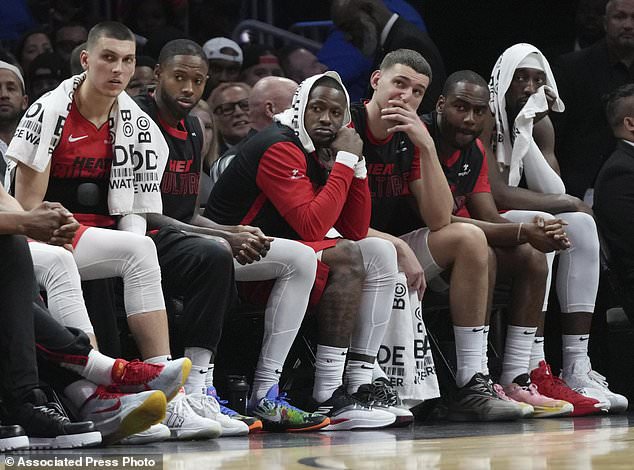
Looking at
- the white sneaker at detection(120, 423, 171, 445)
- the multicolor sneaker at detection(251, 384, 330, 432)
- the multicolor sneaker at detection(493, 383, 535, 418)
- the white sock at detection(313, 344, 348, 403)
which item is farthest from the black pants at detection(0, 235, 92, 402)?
the multicolor sneaker at detection(493, 383, 535, 418)

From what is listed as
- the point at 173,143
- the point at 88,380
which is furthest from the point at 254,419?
the point at 173,143

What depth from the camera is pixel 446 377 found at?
6.09 meters

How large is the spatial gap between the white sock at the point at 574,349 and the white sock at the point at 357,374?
1.29 meters

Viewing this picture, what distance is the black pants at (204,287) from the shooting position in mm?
4949

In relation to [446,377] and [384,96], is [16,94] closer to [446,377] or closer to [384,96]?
[384,96]

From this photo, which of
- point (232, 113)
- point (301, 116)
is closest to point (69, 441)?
point (301, 116)

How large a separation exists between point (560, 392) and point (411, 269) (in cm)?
106

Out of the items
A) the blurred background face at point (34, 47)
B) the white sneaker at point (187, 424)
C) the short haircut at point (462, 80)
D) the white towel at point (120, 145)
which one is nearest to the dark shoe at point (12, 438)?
the white sneaker at point (187, 424)

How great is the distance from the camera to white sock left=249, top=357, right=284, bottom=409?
17.3 ft

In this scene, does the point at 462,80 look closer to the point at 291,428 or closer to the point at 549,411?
the point at 549,411

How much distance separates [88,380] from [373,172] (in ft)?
6.35

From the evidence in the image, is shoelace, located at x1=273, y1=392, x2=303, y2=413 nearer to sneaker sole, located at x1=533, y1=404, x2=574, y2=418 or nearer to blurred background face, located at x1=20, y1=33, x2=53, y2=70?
sneaker sole, located at x1=533, y1=404, x2=574, y2=418

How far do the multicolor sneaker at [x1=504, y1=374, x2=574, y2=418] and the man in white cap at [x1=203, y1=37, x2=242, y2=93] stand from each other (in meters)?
2.71

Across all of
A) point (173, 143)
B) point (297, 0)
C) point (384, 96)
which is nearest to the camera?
point (173, 143)
